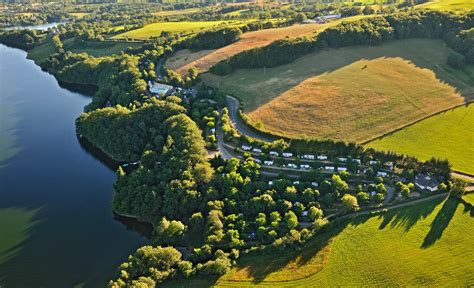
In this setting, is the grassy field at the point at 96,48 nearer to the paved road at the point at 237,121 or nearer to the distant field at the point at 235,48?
the distant field at the point at 235,48

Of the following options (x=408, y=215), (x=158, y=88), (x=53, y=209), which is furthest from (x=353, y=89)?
(x=53, y=209)

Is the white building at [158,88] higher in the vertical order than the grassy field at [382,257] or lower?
higher

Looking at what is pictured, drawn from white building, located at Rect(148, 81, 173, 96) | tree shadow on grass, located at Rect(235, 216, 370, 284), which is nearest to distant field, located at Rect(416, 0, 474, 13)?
white building, located at Rect(148, 81, 173, 96)

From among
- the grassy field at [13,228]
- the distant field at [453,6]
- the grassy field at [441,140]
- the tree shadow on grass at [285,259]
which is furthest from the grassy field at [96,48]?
the tree shadow on grass at [285,259]

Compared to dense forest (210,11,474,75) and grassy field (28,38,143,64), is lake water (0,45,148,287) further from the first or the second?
grassy field (28,38,143,64)

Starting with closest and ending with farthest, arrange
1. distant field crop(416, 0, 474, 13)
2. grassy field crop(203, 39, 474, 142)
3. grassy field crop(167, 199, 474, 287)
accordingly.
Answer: grassy field crop(167, 199, 474, 287) < grassy field crop(203, 39, 474, 142) < distant field crop(416, 0, 474, 13)

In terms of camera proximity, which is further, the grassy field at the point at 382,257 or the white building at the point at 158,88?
the white building at the point at 158,88
